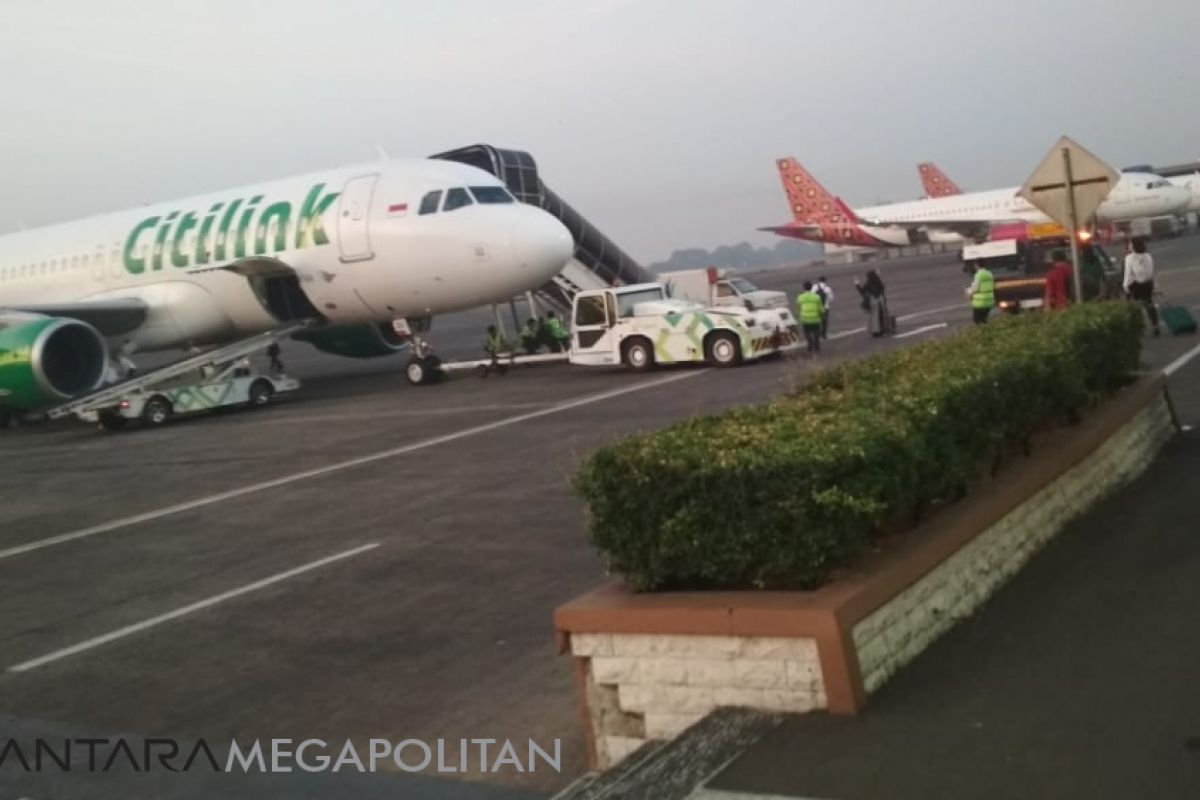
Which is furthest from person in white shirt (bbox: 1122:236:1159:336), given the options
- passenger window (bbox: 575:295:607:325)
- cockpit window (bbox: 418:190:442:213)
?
cockpit window (bbox: 418:190:442:213)

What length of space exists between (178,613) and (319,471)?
21.0 feet

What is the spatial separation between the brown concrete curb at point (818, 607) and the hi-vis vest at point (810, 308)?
1887 centimetres

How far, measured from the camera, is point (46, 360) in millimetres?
23250

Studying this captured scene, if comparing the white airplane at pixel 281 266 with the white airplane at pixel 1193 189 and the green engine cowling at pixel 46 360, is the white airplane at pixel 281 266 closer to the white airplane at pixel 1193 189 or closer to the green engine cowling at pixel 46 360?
the green engine cowling at pixel 46 360

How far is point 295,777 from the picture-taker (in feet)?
19.1

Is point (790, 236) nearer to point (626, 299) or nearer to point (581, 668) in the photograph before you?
point (626, 299)

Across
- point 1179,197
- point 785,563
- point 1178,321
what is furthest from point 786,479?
point 1179,197

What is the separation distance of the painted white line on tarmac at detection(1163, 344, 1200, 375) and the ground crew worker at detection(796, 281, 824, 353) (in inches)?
331

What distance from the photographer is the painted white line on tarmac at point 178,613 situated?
8180mm

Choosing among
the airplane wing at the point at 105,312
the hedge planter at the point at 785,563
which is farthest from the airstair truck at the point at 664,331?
the hedge planter at the point at 785,563

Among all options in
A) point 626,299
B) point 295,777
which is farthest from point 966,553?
point 626,299

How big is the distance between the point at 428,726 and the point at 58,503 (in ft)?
34.1

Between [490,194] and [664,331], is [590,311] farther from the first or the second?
[490,194]

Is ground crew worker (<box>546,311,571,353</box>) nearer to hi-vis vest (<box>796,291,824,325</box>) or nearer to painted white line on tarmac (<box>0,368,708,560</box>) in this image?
hi-vis vest (<box>796,291,824,325</box>)
